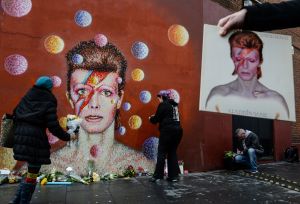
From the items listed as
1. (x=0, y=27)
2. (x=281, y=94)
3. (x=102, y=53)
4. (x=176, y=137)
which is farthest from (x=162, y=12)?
(x=281, y=94)

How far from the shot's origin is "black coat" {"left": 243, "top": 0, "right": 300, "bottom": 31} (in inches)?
86.5

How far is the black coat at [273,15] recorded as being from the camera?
2197mm

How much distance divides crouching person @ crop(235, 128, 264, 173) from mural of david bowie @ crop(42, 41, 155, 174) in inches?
112

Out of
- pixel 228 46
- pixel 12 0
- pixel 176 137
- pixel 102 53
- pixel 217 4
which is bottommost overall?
pixel 176 137

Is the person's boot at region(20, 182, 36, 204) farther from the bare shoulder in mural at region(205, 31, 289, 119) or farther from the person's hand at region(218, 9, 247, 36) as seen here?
the person's hand at region(218, 9, 247, 36)

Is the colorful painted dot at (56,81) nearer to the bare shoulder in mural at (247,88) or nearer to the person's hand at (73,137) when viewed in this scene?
the person's hand at (73,137)

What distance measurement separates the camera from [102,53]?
8.02 metres

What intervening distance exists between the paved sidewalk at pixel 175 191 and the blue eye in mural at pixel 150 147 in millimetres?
638

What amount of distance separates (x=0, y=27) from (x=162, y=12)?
3.50m

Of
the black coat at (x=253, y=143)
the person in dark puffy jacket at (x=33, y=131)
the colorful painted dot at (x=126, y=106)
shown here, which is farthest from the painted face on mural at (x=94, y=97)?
the black coat at (x=253, y=143)

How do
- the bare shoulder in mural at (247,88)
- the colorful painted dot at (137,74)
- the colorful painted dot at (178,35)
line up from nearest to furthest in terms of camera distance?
the bare shoulder in mural at (247,88), the colorful painted dot at (137,74), the colorful painted dot at (178,35)

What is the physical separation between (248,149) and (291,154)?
11.5 ft

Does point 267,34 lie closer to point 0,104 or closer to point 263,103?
point 263,103

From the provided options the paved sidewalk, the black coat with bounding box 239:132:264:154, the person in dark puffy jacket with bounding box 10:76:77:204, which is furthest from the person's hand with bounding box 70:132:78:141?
the black coat with bounding box 239:132:264:154
